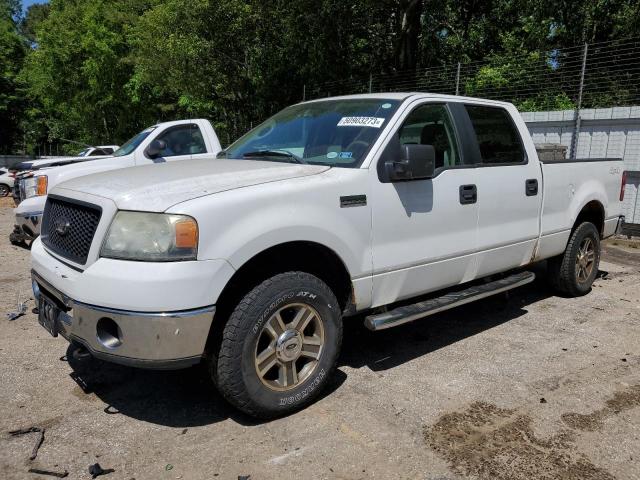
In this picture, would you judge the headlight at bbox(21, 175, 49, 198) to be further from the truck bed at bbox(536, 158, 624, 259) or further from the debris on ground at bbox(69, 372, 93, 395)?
the truck bed at bbox(536, 158, 624, 259)

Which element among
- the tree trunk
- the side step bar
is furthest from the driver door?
the tree trunk

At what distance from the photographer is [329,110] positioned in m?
4.40

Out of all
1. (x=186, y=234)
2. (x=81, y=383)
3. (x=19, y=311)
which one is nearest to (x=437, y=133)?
(x=186, y=234)

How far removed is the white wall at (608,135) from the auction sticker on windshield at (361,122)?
7903 millimetres

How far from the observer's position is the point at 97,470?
9.19 ft

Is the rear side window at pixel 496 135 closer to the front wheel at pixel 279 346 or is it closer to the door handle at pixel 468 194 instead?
the door handle at pixel 468 194

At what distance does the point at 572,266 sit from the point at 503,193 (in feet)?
5.89

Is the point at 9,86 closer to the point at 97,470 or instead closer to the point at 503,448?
the point at 97,470

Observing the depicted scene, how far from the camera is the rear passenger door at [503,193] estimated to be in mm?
4504

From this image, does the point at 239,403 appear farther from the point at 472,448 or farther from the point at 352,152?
the point at 352,152

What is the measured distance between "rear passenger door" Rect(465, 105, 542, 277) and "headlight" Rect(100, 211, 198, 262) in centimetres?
251

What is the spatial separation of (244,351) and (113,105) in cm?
2854

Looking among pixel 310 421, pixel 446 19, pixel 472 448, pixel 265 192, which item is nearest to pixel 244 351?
pixel 310 421

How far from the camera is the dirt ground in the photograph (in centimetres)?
290
